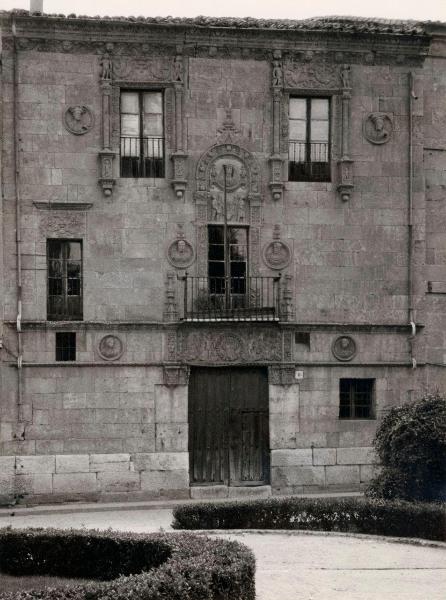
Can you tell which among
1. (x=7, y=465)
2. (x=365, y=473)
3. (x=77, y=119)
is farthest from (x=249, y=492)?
(x=77, y=119)

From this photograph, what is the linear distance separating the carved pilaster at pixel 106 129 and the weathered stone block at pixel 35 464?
610 centimetres

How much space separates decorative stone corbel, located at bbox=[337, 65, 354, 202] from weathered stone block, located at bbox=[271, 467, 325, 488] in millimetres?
6349

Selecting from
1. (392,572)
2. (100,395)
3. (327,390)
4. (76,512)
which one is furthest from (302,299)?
(392,572)

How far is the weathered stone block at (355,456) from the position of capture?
79.4 ft

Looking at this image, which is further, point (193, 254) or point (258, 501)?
point (193, 254)

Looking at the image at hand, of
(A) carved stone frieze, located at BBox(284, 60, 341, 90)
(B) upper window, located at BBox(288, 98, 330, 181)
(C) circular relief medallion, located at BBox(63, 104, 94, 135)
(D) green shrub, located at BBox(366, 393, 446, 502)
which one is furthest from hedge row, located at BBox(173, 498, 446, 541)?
(A) carved stone frieze, located at BBox(284, 60, 341, 90)

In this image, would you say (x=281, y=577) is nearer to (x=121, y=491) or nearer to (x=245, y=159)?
(x=121, y=491)

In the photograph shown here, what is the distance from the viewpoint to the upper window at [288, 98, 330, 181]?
24453mm

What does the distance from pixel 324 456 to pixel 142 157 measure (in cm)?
808

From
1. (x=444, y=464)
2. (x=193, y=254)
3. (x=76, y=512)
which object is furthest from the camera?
(x=193, y=254)

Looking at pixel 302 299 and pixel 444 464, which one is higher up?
pixel 302 299

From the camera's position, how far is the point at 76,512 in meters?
22.4

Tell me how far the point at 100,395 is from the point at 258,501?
5436 millimetres

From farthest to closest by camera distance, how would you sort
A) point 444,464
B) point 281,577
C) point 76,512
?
point 76,512 < point 444,464 < point 281,577
